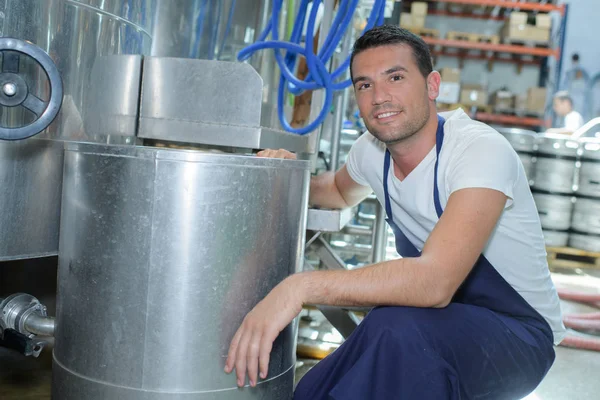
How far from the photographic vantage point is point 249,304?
1240 millimetres

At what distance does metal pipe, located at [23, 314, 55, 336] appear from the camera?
1438 mm

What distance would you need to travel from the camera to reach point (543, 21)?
23.1ft

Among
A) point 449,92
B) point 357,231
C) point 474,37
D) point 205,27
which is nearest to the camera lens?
point 205,27

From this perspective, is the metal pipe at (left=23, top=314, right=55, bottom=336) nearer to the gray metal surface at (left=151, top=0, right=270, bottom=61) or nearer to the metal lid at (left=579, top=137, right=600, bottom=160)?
the gray metal surface at (left=151, top=0, right=270, bottom=61)

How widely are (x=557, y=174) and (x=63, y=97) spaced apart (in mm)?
4325

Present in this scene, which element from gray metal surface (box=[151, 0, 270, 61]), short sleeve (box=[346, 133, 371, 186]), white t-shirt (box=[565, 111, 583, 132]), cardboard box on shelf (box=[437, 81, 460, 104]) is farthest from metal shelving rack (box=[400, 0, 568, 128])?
short sleeve (box=[346, 133, 371, 186])

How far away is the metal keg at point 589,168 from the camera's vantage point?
4855 mm

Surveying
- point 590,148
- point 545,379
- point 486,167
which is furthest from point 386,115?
point 590,148

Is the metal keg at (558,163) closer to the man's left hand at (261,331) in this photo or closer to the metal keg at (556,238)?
the metal keg at (556,238)

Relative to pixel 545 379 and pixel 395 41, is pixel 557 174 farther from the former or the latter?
pixel 395 41

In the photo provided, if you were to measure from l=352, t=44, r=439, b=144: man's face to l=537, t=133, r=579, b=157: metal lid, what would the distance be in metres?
3.80

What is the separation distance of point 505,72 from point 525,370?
723 cm

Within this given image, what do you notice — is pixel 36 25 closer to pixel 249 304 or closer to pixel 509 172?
pixel 249 304

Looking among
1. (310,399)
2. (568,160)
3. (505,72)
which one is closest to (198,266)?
(310,399)
